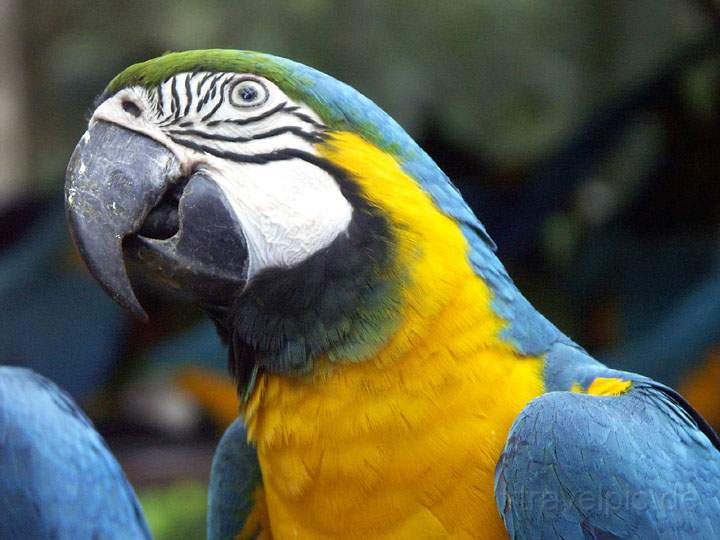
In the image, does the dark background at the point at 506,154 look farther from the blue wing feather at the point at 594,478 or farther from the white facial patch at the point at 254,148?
the white facial patch at the point at 254,148

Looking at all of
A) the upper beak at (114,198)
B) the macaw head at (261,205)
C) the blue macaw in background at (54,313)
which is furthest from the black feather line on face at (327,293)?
the blue macaw in background at (54,313)

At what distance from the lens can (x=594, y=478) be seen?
105 centimetres

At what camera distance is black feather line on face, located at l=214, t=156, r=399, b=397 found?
1.12 m

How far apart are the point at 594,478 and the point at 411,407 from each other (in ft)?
0.76

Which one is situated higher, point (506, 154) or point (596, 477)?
point (596, 477)

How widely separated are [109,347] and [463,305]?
100 inches

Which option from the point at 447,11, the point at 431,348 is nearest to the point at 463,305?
the point at 431,348

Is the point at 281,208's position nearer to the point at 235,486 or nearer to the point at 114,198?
the point at 114,198

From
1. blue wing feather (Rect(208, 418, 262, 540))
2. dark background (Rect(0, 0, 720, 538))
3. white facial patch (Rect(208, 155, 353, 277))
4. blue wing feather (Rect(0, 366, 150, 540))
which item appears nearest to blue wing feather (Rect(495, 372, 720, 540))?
white facial patch (Rect(208, 155, 353, 277))

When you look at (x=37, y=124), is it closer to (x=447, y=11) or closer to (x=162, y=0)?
(x=162, y=0)

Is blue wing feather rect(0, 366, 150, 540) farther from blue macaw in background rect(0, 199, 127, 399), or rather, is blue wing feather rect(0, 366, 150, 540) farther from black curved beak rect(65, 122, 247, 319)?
blue macaw in background rect(0, 199, 127, 399)

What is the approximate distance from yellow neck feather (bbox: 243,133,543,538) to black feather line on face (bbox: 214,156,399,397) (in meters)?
0.02

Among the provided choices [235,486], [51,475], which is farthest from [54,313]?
[235,486]

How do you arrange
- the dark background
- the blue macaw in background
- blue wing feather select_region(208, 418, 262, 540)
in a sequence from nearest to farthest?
1. blue wing feather select_region(208, 418, 262, 540)
2. the dark background
3. the blue macaw in background
